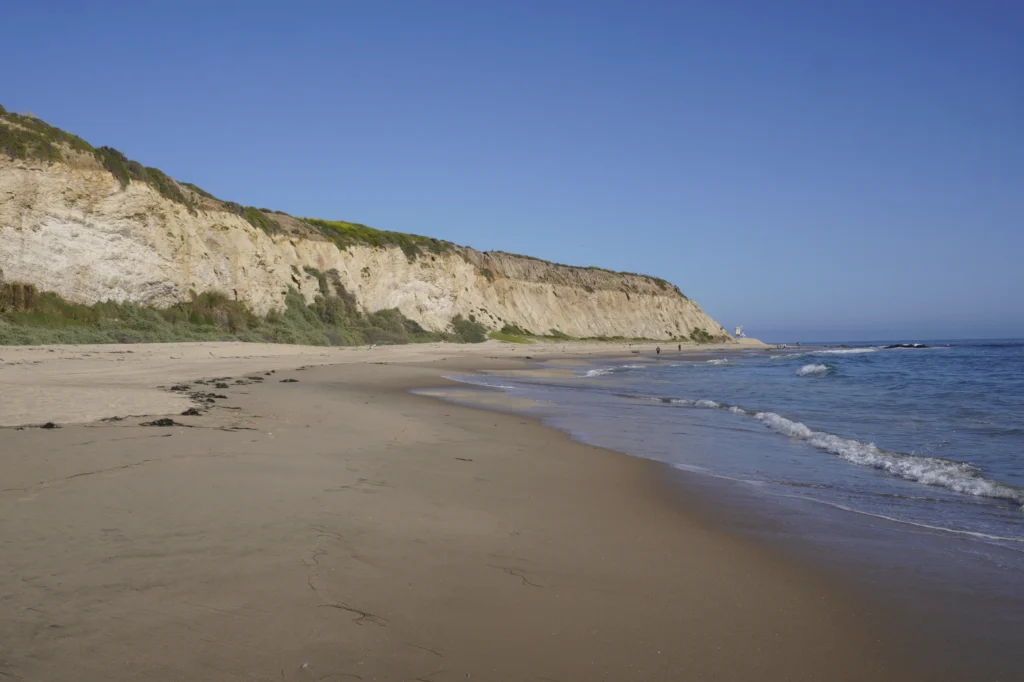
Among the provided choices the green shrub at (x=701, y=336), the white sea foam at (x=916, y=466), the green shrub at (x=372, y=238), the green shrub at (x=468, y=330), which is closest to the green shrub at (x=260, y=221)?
the green shrub at (x=372, y=238)

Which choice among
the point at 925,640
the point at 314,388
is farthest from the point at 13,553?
the point at 314,388

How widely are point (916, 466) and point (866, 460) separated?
0.65 metres

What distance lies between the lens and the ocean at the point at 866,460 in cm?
464

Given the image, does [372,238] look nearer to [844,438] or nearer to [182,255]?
[182,255]

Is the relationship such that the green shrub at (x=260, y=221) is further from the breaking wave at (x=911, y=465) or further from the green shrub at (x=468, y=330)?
the breaking wave at (x=911, y=465)

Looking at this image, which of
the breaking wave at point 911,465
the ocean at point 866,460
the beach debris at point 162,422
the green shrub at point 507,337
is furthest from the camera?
the green shrub at point 507,337

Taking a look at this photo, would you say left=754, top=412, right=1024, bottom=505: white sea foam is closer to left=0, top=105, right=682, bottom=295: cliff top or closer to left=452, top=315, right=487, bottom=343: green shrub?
left=0, top=105, right=682, bottom=295: cliff top

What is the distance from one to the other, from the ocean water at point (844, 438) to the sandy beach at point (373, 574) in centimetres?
176

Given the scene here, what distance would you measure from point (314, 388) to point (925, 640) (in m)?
13.2

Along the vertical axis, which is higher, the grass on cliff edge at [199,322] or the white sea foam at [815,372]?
the grass on cliff edge at [199,322]

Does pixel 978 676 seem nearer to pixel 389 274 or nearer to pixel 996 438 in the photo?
pixel 996 438

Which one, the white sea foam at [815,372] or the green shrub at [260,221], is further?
the green shrub at [260,221]

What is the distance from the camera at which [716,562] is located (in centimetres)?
451

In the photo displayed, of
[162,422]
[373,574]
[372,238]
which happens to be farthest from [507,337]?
[373,574]
